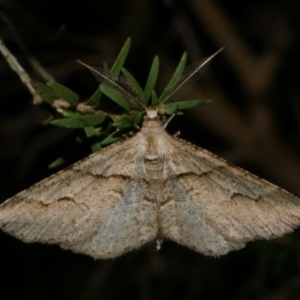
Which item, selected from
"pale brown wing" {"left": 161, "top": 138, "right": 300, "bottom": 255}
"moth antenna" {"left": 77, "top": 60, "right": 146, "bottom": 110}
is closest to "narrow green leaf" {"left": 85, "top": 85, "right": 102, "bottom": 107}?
"moth antenna" {"left": 77, "top": 60, "right": 146, "bottom": 110}

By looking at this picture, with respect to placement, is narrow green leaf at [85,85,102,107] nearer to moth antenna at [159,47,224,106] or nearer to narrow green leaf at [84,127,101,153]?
narrow green leaf at [84,127,101,153]

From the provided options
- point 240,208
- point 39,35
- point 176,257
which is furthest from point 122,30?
point 240,208

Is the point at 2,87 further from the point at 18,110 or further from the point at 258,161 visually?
the point at 258,161

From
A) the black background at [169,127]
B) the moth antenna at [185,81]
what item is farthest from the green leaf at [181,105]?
the black background at [169,127]

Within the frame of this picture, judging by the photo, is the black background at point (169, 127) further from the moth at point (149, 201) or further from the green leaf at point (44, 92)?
the green leaf at point (44, 92)

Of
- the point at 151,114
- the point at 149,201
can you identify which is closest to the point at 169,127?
the point at 149,201

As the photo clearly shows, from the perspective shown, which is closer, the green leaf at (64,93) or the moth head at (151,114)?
the green leaf at (64,93)
